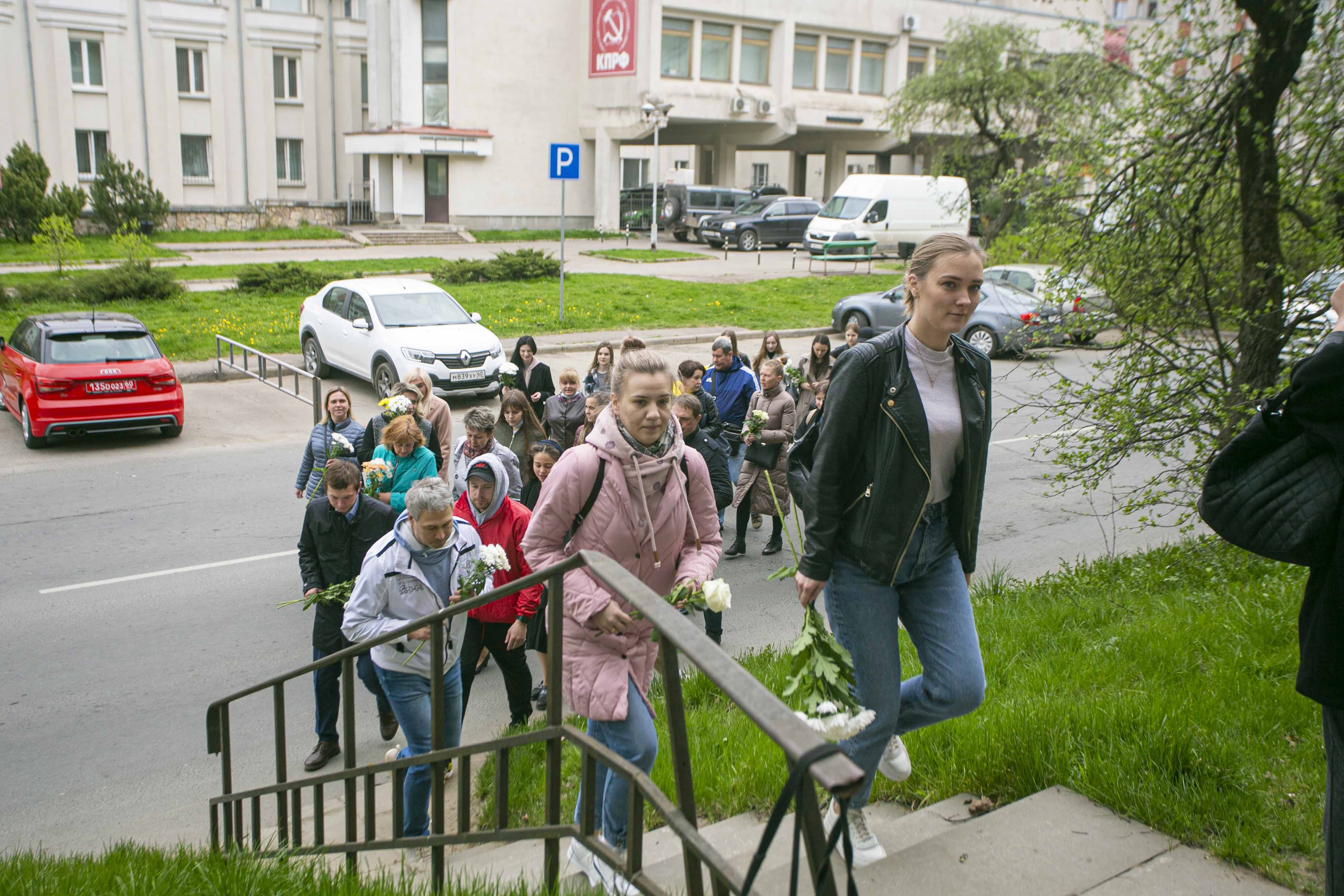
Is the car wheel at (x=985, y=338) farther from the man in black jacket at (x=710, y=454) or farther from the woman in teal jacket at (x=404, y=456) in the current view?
the woman in teal jacket at (x=404, y=456)

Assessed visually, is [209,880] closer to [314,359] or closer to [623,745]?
[623,745]

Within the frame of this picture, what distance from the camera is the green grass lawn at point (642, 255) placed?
36.0m

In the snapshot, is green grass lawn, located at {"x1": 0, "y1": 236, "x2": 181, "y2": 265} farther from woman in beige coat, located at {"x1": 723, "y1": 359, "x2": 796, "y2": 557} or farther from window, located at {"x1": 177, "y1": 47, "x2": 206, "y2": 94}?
woman in beige coat, located at {"x1": 723, "y1": 359, "x2": 796, "y2": 557}

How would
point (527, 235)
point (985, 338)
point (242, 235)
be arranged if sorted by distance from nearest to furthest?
point (985, 338) < point (242, 235) < point (527, 235)

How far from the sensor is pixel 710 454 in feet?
29.3

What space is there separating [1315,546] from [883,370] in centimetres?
133

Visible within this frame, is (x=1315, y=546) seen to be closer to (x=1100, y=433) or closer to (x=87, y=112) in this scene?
(x=1100, y=433)

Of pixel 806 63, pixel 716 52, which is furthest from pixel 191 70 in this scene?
pixel 806 63

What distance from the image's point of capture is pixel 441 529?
5156 mm

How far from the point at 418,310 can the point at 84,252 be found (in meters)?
15.1

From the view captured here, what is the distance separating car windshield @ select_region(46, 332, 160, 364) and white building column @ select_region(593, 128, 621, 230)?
3054cm

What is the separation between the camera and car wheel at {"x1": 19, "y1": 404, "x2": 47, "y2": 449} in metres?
13.7

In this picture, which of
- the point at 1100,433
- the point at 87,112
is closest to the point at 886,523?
the point at 1100,433

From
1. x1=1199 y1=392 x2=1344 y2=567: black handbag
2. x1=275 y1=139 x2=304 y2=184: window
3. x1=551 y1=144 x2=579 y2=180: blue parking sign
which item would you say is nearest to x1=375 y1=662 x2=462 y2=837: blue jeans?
x1=1199 y1=392 x2=1344 y2=567: black handbag
